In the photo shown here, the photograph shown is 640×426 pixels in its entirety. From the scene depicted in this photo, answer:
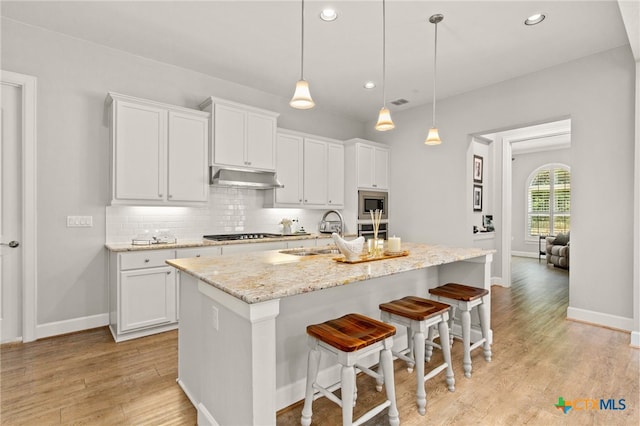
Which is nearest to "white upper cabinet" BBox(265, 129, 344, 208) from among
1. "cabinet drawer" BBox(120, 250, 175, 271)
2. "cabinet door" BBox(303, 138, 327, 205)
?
"cabinet door" BBox(303, 138, 327, 205)

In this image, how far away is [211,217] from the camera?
424cm

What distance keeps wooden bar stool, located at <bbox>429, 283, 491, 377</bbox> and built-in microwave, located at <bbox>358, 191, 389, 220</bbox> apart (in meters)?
2.67

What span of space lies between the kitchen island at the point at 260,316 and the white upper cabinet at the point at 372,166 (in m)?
2.82

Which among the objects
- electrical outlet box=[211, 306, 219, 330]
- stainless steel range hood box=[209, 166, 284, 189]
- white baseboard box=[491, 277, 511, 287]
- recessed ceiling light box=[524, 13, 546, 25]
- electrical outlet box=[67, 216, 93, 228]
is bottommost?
white baseboard box=[491, 277, 511, 287]

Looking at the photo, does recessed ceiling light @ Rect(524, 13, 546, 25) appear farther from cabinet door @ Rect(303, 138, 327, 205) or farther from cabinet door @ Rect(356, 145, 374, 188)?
cabinet door @ Rect(303, 138, 327, 205)

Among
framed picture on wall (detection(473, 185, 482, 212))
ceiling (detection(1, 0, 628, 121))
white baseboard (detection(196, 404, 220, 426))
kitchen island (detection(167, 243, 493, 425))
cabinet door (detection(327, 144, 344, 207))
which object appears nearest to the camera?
kitchen island (detection(167, 243, 493, 425))

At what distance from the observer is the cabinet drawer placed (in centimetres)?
308

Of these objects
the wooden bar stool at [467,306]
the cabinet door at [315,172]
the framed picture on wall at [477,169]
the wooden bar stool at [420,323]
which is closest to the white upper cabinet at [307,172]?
the cabinet door at [315,172]

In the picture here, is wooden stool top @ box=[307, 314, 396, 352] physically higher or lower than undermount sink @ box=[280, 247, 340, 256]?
lower

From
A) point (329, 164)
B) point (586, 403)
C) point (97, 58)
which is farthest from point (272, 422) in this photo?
point (329, 164)

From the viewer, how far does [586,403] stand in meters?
2.10

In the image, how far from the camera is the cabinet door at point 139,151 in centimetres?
328

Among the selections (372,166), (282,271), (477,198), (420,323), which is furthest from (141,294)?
(477,198)

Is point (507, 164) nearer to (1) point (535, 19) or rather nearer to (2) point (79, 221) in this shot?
(1) point (535, 19)
